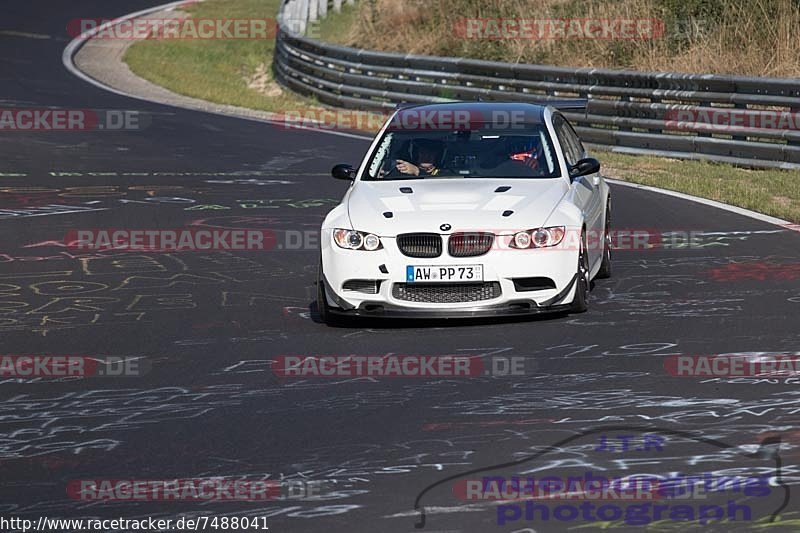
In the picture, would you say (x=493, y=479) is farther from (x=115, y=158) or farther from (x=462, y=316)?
(x=115, y=158)

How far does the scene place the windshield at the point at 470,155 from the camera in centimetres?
1139

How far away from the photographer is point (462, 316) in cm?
1012

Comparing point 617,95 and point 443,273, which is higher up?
point 617,95

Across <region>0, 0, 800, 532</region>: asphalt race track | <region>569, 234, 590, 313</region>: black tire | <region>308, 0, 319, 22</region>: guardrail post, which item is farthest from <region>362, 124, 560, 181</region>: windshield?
<region>308, 0, 319, 22</region>: guardrail post

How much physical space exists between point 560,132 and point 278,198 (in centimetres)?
601

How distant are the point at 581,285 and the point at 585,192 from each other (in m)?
1.22

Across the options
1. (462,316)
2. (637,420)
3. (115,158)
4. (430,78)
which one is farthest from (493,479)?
(430,78)

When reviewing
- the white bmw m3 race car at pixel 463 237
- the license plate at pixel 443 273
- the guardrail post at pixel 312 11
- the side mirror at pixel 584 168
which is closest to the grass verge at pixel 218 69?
the guardrail post at pixel 312 11

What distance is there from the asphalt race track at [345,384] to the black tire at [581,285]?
0.20 m

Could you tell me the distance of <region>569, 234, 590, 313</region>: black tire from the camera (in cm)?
1041

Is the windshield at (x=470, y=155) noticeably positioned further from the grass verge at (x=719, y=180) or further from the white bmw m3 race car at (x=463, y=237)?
the grass verge at (x=719, y=180)

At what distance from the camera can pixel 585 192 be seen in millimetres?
11469

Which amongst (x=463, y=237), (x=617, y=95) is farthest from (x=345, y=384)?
(x=617, y=95)

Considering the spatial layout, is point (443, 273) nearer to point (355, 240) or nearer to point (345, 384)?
point (355, 240)
